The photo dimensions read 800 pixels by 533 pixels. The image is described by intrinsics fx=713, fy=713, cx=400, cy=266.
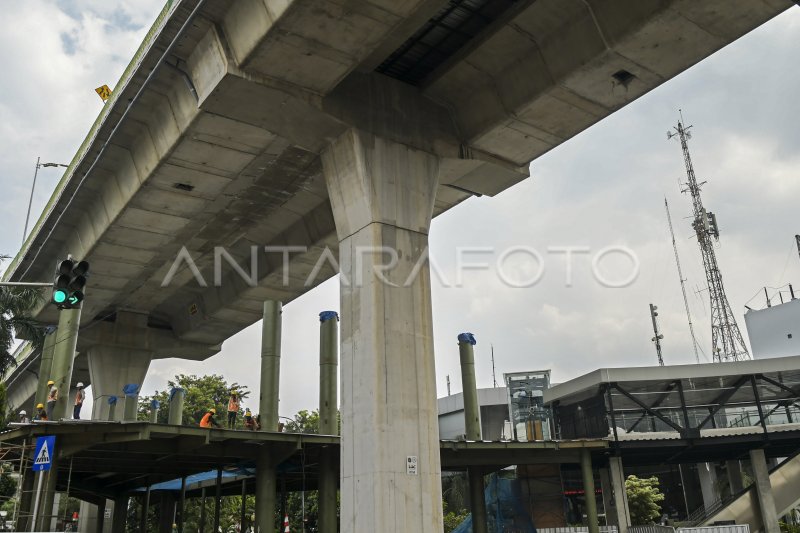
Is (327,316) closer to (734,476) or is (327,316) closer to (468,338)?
(468,338)

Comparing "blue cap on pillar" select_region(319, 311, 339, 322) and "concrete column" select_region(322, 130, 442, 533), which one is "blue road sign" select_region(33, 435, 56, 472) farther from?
"blue cap on pillar" select_region(319, 311, 339, 322)

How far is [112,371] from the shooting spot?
36719mm

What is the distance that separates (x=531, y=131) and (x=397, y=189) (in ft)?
15.1

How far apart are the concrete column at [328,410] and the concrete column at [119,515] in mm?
18332

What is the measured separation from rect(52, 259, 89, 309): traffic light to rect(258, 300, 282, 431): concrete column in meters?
9.34

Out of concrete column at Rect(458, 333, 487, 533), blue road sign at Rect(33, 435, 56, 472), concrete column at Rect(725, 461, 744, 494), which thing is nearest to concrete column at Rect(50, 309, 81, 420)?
blue road sign at Rect(33, 435, 56, 472)

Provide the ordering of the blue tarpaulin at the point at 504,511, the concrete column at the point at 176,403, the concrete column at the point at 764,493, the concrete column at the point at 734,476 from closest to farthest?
the concrete column at the point at 176,403
the blue tarpaulin at the point at 504,511
the concrete column at the point at 764,493
the concrete column at the point at 734,476

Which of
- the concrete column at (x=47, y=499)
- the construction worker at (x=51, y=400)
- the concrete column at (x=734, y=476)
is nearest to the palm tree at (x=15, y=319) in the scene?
the construction worker at (x=51, y=400)

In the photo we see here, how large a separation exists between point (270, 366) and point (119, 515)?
1958 centimetres

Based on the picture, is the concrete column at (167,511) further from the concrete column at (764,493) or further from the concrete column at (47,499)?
the concrete column at (764,493)

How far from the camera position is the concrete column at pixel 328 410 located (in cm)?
2350

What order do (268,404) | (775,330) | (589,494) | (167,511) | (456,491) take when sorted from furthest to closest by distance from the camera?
(775,330), (456,491), (167,511), (589,494), (268,404)

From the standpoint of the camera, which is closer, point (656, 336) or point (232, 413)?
point (232, 413)

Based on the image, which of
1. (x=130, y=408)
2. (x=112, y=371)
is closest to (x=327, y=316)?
(x=130, y=408)
